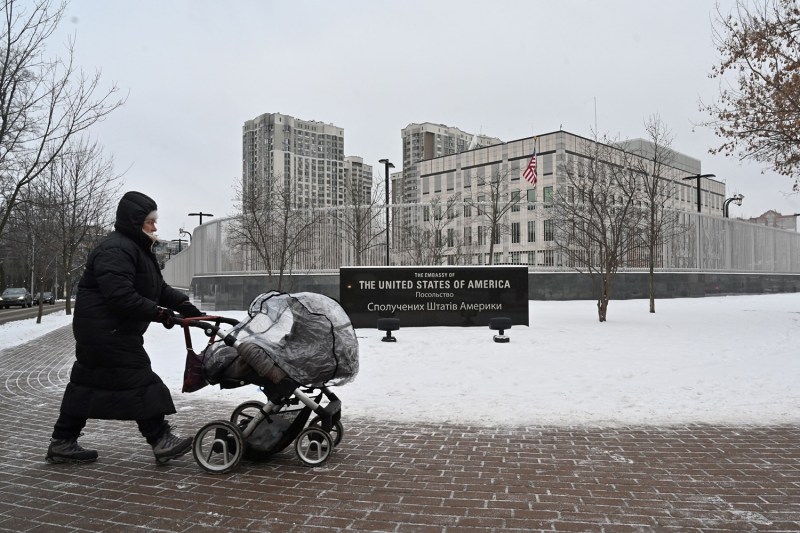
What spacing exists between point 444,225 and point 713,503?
20.7 meters

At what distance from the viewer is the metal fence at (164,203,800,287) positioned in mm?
21312

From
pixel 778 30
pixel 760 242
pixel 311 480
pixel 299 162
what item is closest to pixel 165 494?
pixel 311 480

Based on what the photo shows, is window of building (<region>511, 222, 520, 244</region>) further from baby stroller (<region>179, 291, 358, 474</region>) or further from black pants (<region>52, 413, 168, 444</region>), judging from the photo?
black pants (<region>52, 413, 168, 444</region>)

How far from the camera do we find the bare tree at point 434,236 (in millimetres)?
22484

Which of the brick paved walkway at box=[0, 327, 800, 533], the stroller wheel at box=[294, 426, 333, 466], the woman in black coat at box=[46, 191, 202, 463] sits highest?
the woman in black coat at box=[46, 191, 202, 463]

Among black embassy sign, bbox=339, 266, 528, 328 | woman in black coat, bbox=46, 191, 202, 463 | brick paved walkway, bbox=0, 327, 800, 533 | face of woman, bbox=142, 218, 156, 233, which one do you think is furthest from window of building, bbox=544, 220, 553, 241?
woman in black coat, bbox=46, 191, 202, 463

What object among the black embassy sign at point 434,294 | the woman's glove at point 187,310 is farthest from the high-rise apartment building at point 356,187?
the woman's glove at point 187,310

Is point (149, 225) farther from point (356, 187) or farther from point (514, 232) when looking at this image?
point (356, 187)

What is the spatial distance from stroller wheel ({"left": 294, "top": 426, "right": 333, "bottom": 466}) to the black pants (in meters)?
1.14

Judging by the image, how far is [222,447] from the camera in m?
4.67

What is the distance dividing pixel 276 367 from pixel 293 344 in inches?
13.1

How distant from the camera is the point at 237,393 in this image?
789cm

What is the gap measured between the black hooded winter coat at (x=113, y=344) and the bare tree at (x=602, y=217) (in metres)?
12.8

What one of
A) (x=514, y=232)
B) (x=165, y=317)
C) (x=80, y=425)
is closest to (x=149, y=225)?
(x=165, y=317)
